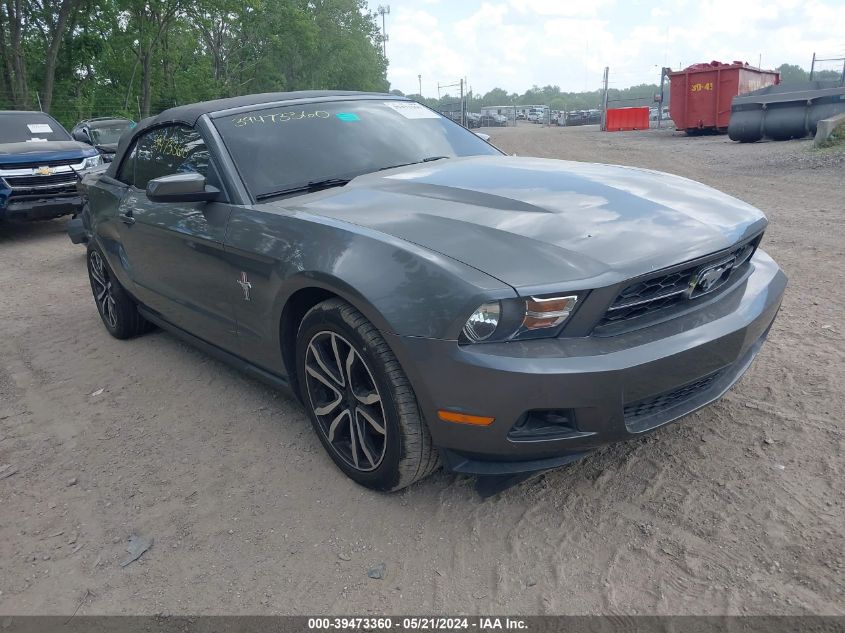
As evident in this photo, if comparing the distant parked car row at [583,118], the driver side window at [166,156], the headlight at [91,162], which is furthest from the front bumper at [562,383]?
the distant parked car row at [583,118]

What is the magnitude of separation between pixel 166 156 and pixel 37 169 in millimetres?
6954

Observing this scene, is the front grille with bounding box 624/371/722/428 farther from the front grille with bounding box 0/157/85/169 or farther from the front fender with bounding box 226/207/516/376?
the front grille with bounding box 0/157/85/169

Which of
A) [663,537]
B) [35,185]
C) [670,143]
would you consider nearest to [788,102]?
[670,143]

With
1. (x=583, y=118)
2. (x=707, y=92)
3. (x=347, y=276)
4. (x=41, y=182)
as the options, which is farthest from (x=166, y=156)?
(x=583, y=118)

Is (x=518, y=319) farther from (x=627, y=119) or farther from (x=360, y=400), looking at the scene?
(x=627, y=119)

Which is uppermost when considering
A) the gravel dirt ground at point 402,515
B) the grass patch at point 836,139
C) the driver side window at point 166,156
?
the driver side window at point 166,156

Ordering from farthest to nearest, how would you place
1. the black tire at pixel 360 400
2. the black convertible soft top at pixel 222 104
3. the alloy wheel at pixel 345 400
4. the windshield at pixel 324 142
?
1. the black convertible soft top at pixel 222 104
2. the windshield at pixel 324 142
3. the alloy wheel at pixel 345 400
4. the black tire at pixel 360 400

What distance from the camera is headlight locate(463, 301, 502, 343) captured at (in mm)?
2150

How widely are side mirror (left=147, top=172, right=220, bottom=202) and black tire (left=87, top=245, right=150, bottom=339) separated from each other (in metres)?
1.77

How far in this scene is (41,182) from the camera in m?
9.46

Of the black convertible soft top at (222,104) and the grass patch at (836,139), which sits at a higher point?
the black convertible soft top at (222,104)

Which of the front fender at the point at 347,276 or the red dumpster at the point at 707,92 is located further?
the red dumpster at the point at 707,92

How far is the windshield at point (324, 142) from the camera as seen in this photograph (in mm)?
3287

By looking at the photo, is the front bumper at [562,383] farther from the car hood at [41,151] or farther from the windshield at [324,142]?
the car hood at [41,151]
